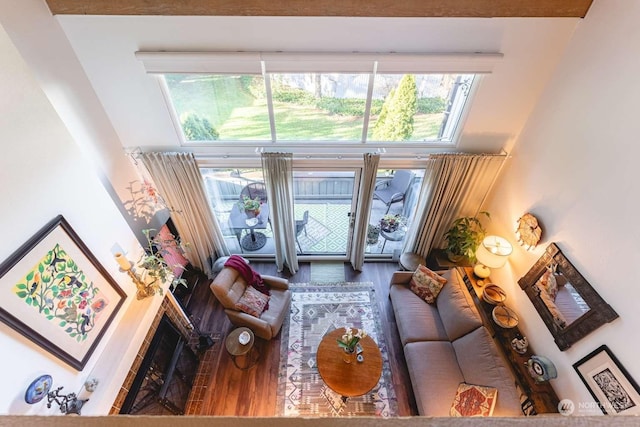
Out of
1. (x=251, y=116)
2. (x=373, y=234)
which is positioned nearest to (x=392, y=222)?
(x=373, y=234)

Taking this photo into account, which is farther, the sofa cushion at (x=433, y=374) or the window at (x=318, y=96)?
the sofa cushion at (x=433, y=374)

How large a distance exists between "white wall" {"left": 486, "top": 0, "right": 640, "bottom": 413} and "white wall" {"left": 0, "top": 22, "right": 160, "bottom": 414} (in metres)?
3.69

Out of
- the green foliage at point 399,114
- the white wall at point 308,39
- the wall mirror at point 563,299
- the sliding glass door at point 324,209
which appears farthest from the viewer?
the sliding glass door at point 324,209

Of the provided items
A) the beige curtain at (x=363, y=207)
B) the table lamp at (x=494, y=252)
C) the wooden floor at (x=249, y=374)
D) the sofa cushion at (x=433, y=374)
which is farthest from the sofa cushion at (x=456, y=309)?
the beige curtain at (x=363, y=207)

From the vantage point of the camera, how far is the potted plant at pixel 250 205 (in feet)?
13.4

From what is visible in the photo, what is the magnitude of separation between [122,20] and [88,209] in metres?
1.57

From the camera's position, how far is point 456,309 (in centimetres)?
334

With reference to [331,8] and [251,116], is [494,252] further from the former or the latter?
[251,116]

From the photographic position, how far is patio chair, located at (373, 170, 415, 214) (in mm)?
3932

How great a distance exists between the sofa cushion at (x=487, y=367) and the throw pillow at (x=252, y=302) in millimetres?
2260

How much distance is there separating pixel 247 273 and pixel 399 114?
8.56 feet

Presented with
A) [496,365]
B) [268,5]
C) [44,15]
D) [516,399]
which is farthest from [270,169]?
[516,399]

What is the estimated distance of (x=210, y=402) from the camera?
3221mm

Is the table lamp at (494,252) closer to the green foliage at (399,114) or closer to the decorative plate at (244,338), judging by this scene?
the green foliage at (399,114)
